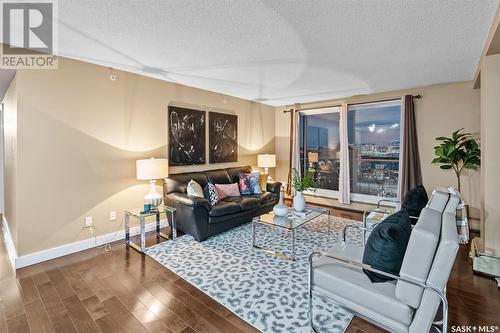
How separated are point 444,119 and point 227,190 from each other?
4.12m

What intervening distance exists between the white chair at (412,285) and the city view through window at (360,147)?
360 cm

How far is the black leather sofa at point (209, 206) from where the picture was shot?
3.59 metres

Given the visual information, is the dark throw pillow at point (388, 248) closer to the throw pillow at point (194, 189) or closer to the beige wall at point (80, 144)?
the throw pillow at point (194, 189)

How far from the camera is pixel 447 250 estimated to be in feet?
4.45

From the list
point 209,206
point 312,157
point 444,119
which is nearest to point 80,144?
point 209,206

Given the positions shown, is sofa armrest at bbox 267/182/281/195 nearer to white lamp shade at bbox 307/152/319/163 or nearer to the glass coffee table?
the glass coffee table

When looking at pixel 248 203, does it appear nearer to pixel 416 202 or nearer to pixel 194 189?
pixel 194 189

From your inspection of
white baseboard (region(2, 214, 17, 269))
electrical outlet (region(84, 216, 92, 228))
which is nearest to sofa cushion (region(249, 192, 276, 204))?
electrical outlet (region(84, 216, 92, 228))

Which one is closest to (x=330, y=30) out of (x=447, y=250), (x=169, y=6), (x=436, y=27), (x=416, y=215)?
(x=436, y=27)

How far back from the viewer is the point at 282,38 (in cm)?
260

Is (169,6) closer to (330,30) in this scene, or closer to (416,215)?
(330,30)

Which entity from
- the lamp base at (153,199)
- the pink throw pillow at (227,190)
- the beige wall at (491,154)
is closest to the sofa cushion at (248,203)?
the pink throw pillow at (227,190)

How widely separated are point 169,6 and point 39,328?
9.13 ft

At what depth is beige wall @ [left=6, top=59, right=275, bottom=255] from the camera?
2941 mm
